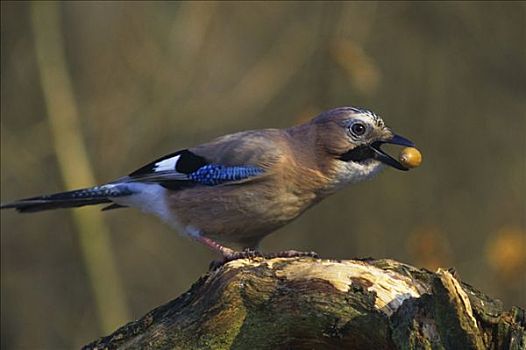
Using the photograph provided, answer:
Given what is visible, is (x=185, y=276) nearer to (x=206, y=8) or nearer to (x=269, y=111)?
(x=269, y=111)

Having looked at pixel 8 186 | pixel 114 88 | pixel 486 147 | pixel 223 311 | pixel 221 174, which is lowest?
pixel 223 311

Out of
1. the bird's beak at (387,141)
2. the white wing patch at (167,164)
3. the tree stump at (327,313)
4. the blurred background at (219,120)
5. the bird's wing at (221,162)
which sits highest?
the blurred background at (219,120)

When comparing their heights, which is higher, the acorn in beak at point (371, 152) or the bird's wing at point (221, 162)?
the bird's wing at point (221, 162)

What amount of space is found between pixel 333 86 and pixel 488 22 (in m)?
1.81

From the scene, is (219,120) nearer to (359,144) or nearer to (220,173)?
(220,173)

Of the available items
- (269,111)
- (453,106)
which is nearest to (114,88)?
(269,111)

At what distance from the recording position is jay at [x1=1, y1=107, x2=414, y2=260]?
6.28 m

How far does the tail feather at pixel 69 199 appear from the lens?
684 centimetres

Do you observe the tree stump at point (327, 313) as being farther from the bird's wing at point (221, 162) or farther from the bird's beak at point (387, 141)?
the bird's wing at point (221, 162)

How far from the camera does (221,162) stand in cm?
656

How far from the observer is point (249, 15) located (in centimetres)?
1175

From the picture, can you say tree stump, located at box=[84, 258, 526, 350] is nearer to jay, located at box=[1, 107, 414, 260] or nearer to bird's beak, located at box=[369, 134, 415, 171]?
jay, located at box=[1, 107, 414, 260]

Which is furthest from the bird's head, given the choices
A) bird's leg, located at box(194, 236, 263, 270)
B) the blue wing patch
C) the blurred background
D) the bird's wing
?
the blurred background

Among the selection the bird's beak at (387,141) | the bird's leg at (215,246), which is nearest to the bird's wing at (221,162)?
the bird's leg at (215,246)
